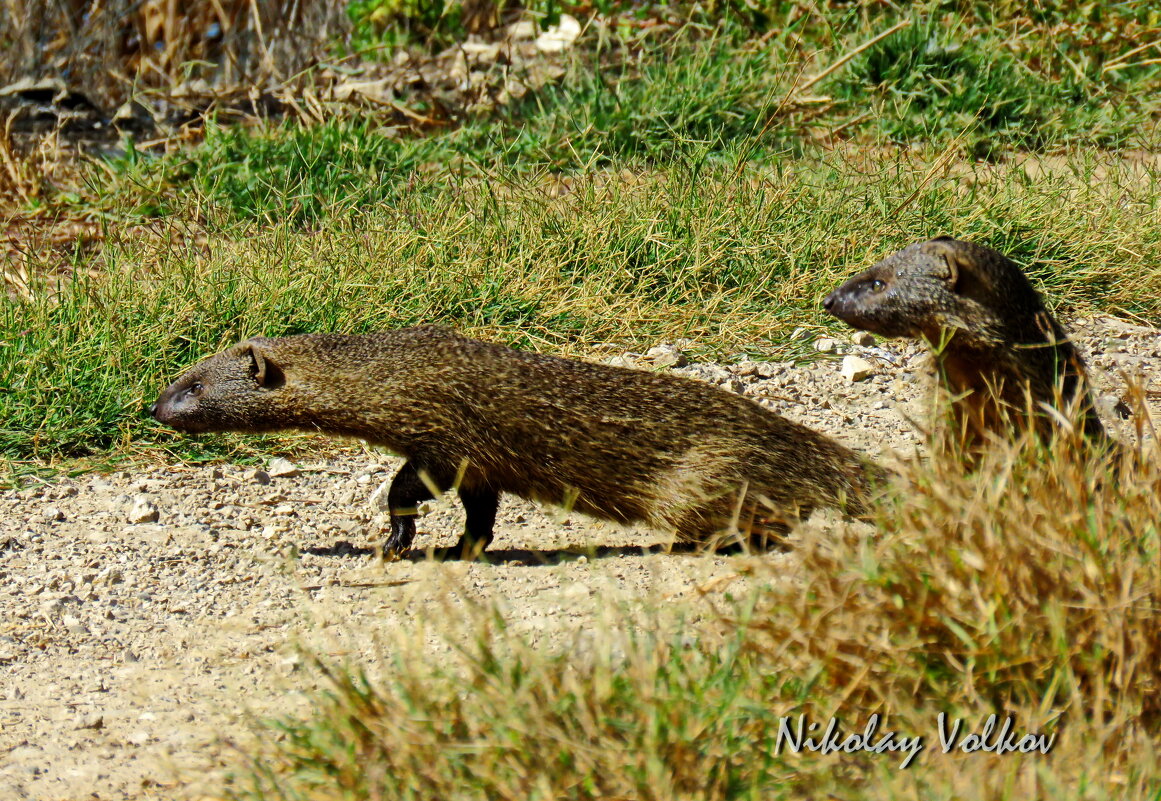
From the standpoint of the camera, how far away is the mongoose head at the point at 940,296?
348 cm

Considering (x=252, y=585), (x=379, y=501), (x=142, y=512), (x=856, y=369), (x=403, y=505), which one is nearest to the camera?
(x=252, y=585)

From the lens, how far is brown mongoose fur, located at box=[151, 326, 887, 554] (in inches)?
145

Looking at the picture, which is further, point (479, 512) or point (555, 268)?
point (555, 268)

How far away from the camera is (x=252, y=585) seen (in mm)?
3424

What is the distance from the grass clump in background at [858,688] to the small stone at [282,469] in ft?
5.70

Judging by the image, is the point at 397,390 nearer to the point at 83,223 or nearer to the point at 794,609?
the point at 794,609

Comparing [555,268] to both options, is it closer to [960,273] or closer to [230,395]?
[230,395]

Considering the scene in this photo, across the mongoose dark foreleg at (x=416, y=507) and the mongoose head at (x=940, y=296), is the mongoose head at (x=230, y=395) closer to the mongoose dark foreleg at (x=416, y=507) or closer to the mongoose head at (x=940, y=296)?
the mongoose dark foreleg at (x=416, y=507)

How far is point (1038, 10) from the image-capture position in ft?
22.8

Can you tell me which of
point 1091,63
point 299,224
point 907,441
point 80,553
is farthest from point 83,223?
point 1091,63

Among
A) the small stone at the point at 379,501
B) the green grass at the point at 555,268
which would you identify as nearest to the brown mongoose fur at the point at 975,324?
the green grass at the point at 555,268

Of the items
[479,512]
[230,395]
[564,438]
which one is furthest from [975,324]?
[230,395]
